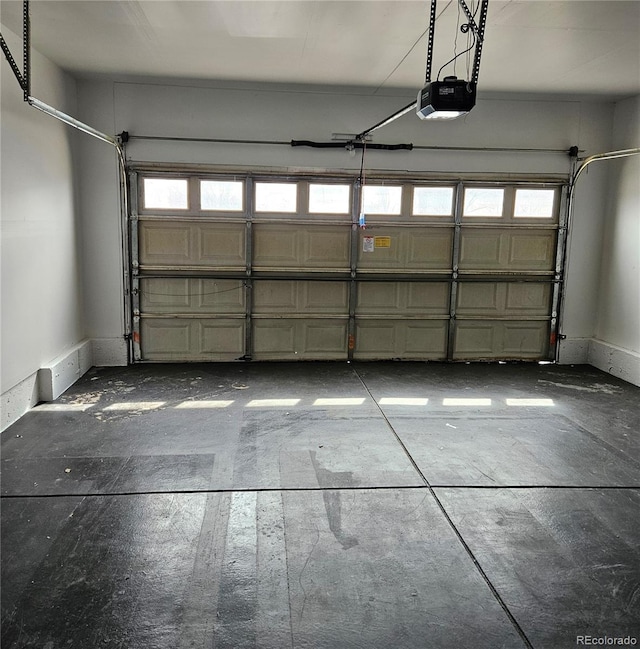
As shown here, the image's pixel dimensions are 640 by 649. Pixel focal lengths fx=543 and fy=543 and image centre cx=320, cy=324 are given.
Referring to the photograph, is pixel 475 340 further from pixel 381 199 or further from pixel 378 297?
pixel 381 199

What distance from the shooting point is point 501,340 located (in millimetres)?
7238

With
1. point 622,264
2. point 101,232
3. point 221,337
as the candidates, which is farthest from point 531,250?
point 101,232

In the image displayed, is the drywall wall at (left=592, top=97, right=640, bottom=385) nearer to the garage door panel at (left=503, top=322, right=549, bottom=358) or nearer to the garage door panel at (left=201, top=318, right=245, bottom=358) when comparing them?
the garage door panel at (left=503, top=322, right=549, bottom=358)

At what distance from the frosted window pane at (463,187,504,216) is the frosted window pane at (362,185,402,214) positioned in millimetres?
A: 882

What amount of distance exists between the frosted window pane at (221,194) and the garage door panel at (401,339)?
7.22ft

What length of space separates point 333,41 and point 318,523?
4065 mm

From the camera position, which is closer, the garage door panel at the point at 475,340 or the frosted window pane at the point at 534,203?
the frosted window pane at the point at 534,203

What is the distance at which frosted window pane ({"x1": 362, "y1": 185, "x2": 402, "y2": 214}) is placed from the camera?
22.4ft

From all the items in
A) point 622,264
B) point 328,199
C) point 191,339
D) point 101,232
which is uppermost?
point 328,199

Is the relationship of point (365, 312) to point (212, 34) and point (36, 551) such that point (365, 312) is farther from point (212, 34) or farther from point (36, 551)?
point (36, 551)

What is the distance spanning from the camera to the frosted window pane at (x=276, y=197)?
6.69 metres
